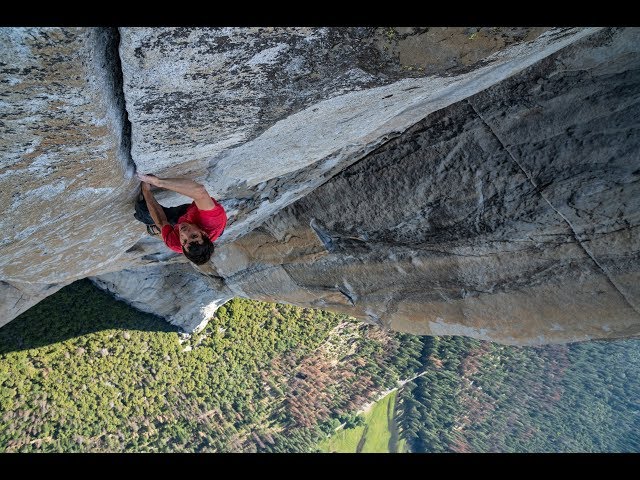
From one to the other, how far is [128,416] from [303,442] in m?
8.05

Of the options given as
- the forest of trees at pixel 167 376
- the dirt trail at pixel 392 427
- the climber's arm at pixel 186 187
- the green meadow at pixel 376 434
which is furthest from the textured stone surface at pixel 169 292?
the dirt trail at pixel 392 427

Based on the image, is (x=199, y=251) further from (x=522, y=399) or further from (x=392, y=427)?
(x=522, y=399)

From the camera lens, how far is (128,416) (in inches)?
425

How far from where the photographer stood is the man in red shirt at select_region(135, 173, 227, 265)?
4012 mm

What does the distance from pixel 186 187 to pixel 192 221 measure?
436 mm

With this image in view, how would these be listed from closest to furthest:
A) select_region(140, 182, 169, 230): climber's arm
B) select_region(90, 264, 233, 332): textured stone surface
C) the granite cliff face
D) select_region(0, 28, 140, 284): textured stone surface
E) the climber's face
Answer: select_region(0, 28, 140, 284): textured stone surface < the granite cliff face < select_region(140, 182, 169, 230): climber's arm < the climber's face < select_region(90, 264, 233, 332): textured stone surface

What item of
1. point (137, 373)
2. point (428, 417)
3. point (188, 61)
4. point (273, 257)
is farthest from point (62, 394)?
point (428, 417)

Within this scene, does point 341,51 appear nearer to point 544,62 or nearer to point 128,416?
point 544,62

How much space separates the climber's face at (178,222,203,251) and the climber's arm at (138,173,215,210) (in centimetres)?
18

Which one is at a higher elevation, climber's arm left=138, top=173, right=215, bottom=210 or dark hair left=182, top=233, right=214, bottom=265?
climber's arm left=138, top=173, right=215, bottom=210

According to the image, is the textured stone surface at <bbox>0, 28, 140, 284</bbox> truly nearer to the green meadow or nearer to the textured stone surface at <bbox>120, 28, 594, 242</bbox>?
the textured stone surface at <bbox>120, 28, 594, 242</bbox>

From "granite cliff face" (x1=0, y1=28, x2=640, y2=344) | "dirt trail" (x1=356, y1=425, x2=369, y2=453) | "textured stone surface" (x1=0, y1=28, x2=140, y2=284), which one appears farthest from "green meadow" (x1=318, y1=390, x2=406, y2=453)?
"textured stone surface" (x1=0, y1=28, x2=140, y2=284)

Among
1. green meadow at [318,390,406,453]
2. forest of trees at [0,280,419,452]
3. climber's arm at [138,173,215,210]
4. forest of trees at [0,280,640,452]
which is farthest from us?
green meadow at [318,390,406,453]

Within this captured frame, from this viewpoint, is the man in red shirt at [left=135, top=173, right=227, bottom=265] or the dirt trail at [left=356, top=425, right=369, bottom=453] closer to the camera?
the man in red shirt at [left=135, top=173, right=227, bottom=265]
